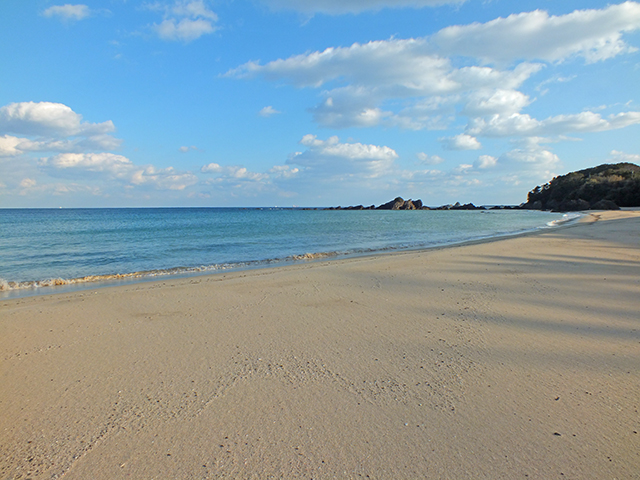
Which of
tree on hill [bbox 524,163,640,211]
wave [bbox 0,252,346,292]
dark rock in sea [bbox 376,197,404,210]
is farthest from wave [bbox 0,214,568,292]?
dark rock in sea [bbox 376,197,404,210]

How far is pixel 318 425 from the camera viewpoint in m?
2.93

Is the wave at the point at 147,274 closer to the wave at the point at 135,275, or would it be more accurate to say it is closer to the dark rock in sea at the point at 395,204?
the wave at the point at 135,275

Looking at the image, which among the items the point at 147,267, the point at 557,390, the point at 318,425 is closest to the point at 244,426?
the point at 318,425

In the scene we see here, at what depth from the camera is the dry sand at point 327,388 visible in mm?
2539

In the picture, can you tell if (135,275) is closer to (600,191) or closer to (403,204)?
(600,191)

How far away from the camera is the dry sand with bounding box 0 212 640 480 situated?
8.33 feet

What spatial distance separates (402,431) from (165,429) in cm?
194

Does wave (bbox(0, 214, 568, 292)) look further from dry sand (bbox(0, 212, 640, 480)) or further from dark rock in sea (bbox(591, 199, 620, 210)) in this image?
dark rock in sea (bbox(591, 199, 620, 210))

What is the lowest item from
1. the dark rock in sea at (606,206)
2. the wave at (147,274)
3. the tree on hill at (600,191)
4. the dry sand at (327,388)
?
the wave at (147,274)

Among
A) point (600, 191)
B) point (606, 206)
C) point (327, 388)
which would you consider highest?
point (600, 191)

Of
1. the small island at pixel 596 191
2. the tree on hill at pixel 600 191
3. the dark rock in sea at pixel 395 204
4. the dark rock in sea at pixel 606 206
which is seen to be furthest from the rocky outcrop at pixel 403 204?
the dark rock in sea at pixel 606 206

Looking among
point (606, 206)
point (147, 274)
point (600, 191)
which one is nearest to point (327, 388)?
point (147, 274)

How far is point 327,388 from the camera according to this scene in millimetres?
3539

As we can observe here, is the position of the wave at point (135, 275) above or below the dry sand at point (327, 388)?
below
